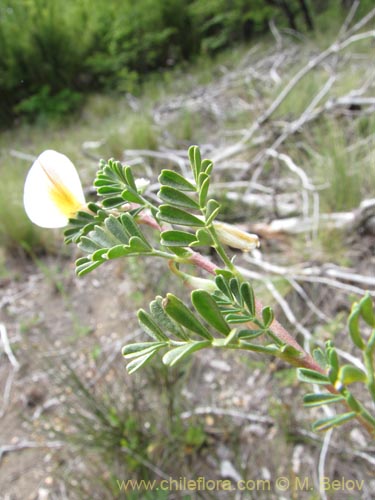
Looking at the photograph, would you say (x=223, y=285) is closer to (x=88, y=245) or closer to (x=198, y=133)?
(x=88, y=245)

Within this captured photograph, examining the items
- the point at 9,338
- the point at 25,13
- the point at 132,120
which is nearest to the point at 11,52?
the point at 25,13

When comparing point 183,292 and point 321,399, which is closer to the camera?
point 321,399

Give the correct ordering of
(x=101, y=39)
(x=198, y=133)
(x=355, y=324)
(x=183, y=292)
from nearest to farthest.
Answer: (x=355, y=324) < (x=183, y=292) < (x=198, y=133) < (x=101, y=39)

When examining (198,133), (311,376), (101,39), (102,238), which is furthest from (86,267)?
(101,39)

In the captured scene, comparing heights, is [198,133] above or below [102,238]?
below

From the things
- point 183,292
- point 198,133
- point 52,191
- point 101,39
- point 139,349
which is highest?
point 101,39

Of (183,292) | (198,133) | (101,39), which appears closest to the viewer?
(183,292)

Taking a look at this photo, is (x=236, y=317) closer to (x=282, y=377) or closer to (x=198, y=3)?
(x=282, y=377)

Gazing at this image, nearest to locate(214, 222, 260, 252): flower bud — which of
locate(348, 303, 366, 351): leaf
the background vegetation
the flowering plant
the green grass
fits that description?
the flowering plant
